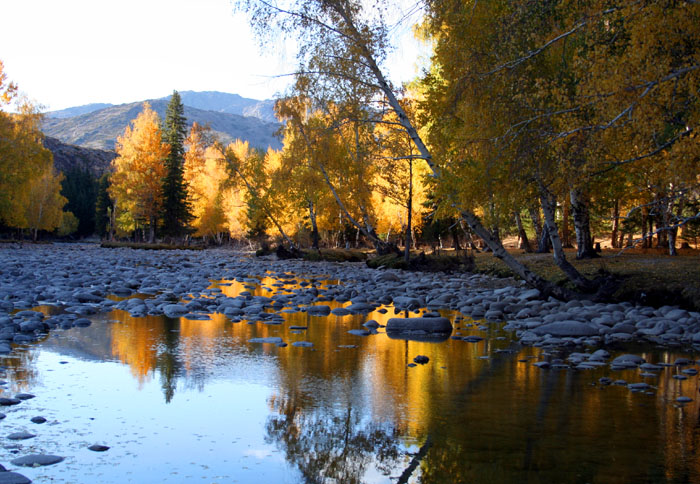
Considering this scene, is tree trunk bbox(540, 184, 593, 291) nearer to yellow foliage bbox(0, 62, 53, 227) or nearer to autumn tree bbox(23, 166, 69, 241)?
yellow foliage bbox(0, 62, 53, 227)

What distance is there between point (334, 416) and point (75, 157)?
134238 millimetres

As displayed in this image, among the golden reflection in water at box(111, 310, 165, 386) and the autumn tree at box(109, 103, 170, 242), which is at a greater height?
the autumn tree at box(109, 103, 170, 242)

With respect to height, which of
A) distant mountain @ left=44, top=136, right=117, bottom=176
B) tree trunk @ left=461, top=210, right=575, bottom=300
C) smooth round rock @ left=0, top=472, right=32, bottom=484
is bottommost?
smooth round rock @ left=0, top=472, right=32, bottom=484

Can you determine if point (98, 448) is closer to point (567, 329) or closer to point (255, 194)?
point (567, 329)

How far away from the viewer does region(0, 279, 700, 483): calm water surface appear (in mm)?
3107

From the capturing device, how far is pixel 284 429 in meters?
3.78

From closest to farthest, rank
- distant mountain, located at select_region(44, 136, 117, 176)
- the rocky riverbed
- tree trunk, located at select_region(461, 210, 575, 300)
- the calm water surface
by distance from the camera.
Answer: the calm water surface, the rocky riverbed, tree trunk, located at select_region(461, 210, 575, 300), distant mountain, located at select_region(44, 136, 117, 176)

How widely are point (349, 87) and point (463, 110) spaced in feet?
11.2

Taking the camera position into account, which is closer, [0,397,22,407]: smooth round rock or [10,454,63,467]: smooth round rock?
[10,454,63,467]: smooth round rock

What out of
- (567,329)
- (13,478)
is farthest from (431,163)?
(13,478)

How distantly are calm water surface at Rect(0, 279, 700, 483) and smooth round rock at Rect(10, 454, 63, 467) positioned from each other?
63mm

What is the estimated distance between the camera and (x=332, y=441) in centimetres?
358

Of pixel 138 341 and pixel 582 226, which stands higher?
pixel 582 226

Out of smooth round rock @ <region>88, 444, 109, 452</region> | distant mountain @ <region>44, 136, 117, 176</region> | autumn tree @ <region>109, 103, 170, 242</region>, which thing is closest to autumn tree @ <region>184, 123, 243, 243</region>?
autumn tree @ <region>109, 103, 170, 242</region>
